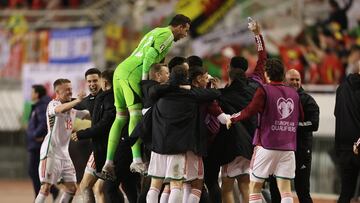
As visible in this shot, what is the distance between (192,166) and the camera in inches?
559

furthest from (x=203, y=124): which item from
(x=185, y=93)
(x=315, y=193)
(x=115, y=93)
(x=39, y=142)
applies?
(x=315, y=193)

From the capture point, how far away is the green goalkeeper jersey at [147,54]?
14820 millimetres

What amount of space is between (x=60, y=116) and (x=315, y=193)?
9220 millimetres

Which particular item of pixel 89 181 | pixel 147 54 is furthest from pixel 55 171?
pixel 147 54

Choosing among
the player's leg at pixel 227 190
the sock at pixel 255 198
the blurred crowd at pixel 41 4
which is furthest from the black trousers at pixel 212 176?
the blurred crowd at pixel 41 4

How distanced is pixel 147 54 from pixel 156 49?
0.53ft

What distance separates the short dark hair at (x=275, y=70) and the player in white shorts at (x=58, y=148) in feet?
11.1

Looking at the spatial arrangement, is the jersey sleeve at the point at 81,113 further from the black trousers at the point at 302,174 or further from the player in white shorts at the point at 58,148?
the black trousers at the point at 302,174

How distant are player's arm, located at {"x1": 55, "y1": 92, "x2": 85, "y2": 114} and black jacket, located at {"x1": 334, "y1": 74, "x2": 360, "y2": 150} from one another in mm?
3641

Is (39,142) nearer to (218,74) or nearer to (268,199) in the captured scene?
(268,199)

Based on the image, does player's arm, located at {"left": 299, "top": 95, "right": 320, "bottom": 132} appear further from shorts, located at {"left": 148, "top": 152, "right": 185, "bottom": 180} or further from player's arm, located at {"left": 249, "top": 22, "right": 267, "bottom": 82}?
shorts, located at {"left": 148, "top": 152, "right": 185, "bottom": 180}

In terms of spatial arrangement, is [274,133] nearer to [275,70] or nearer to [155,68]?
[275,70]

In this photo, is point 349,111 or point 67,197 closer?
point 349,111

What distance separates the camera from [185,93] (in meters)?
14.1
